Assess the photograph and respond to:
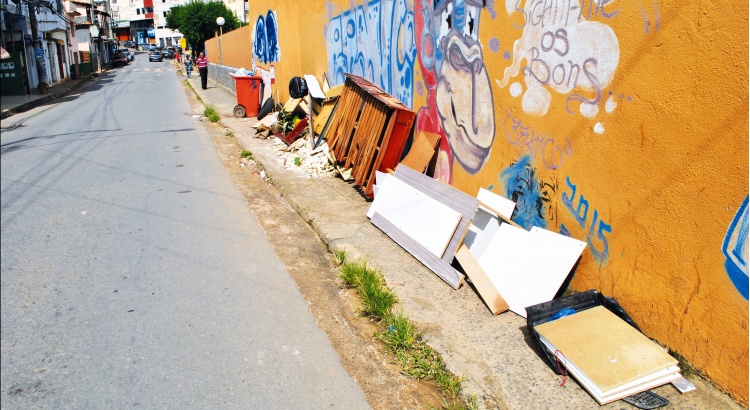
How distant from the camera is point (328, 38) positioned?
33.7ft

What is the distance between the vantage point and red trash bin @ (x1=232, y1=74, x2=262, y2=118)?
14430 mm


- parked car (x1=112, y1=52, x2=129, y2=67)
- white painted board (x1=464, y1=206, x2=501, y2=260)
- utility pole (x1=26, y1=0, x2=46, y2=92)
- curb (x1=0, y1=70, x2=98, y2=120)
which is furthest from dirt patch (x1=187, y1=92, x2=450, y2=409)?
parked car (x1=112, y1=52, x2=129, y2=67)

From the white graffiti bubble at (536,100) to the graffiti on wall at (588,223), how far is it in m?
0.63

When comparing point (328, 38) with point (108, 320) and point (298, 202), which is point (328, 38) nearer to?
point (298, 202)

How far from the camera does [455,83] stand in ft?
18.1

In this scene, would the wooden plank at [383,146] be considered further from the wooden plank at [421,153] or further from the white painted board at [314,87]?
the white painted board at [314,87]

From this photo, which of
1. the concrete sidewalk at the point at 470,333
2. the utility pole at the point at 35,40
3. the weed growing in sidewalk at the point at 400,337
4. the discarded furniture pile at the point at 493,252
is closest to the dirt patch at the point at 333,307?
the weed growing in sidewalk at the point at 400,337

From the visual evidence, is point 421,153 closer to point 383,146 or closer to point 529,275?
point 383,146

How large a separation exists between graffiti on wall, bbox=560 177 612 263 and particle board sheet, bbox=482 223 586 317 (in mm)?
Answer: 90

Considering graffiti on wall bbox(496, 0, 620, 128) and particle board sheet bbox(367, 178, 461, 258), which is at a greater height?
graffiti on wall bbox(496, 0, 620, 128)

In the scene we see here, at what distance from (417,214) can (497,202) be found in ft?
2.72

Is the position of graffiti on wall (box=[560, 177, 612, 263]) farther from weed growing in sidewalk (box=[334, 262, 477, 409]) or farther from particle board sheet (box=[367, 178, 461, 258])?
weed growing in sidewalk (box=[334, 262, 477, 409])

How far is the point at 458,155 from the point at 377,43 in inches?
118

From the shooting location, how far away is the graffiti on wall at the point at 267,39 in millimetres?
14594
